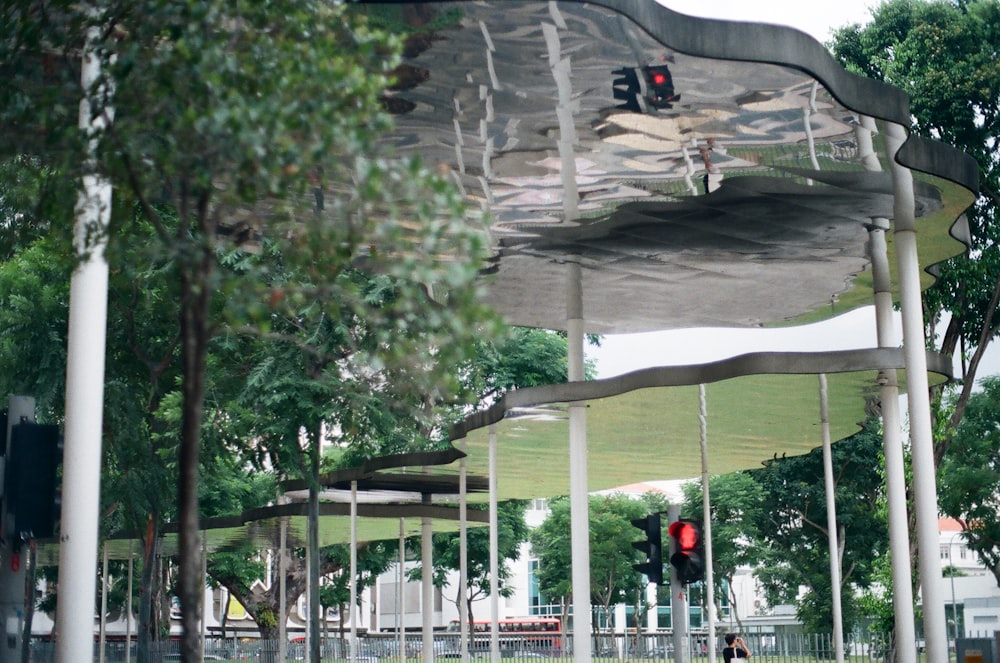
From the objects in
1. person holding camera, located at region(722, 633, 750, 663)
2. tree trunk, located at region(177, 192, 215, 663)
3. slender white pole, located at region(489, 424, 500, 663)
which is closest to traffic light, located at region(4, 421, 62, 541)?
tree trunk, located at region(177, 192, 215, 663)

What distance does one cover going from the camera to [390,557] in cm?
5212

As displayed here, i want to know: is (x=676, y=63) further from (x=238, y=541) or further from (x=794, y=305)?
(x=238, y=541)

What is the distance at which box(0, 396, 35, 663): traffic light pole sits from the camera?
6.89m

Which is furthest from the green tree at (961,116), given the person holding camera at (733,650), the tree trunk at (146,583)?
the tree trunk at (146,583)

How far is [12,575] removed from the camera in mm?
6910

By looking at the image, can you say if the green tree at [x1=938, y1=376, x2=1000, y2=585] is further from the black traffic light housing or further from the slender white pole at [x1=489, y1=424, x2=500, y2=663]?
the black traffic light housing

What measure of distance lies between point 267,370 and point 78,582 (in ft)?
56.6

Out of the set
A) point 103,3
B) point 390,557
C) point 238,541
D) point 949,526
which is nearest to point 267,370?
point 238,541

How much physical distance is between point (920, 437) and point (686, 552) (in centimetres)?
393

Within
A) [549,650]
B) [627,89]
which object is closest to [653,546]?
[627,89]

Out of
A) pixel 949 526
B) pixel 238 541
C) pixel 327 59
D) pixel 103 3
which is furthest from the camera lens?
pixel 949 526

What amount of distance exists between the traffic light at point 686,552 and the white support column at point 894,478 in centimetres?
409

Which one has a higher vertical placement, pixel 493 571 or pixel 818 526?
pixel 818 526

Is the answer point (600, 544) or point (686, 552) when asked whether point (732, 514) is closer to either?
point (600, 544)
